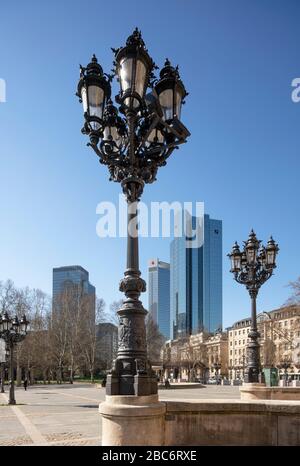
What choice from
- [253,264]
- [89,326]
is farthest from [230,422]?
[89,326]

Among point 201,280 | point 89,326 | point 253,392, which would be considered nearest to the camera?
point 253,392

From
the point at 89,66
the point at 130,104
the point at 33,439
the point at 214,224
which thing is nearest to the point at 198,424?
the point at 33,439

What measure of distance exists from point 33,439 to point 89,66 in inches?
323

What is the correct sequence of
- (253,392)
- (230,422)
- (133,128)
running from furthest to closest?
1. (253,392)
2. (133,128)
3. (230,422)

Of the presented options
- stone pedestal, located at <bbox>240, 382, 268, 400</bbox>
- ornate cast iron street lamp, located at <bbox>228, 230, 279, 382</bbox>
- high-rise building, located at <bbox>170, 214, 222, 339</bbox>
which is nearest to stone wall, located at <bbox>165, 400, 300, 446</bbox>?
stone pedestal, located at <bbox>240, 382, 268, 400</bbox>

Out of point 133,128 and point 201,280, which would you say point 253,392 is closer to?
point 133,128

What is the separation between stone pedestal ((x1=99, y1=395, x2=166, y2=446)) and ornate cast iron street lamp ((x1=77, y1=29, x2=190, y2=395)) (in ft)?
A: 1.51

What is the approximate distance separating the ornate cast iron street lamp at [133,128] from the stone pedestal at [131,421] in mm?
459

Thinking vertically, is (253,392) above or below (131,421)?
below

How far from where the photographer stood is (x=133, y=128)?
25.7ft

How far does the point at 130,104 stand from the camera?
778 cm

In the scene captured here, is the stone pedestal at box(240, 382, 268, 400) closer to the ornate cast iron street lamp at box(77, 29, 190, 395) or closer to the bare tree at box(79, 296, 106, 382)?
the ornate cast iron street lamp at box(77, 29, 190, 395)

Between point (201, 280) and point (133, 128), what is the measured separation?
6573 inches

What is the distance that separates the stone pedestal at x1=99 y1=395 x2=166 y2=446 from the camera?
624cm
